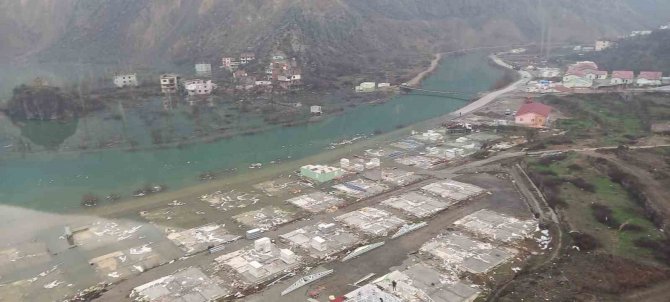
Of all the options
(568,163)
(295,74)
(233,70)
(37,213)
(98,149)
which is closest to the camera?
(37,213)

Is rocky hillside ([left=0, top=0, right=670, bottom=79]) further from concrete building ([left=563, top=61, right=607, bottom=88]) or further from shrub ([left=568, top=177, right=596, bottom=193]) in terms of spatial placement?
shrub ([left=568, top=177, right=596, bottom=193])

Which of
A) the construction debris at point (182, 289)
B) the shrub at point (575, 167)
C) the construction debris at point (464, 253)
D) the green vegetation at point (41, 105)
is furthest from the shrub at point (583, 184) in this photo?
the green vegetation at point (41, 105)

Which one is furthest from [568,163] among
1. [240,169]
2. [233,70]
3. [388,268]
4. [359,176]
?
[233,70]

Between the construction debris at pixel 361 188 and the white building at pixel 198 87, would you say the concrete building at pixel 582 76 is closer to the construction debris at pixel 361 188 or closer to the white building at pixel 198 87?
the construction debris at pixel 361 188

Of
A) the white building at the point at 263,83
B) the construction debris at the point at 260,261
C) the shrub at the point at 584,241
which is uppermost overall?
the white building at the point at 263,83

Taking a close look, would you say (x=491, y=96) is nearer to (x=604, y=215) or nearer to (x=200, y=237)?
(x=604, y=215)

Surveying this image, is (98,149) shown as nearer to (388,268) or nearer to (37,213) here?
(37,213)

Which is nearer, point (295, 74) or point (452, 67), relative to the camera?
point (295, 74)
